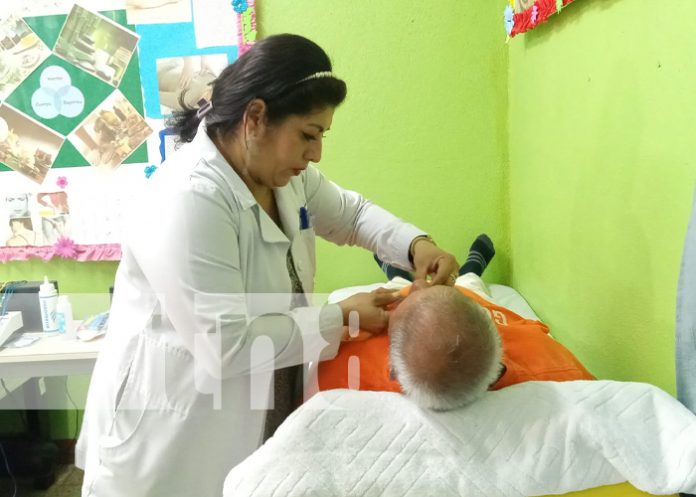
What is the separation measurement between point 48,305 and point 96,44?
3.22 ft

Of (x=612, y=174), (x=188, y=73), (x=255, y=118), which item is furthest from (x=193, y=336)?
(x=188, y=73)

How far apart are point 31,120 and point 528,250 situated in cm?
192

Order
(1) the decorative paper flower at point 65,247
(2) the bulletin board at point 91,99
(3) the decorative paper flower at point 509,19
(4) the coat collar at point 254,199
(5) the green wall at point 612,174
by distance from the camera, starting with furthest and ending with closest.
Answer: (1) the decorative paper flower at point 65,247
(2) the bulletin board at point 91,99
(3) the decorative paper flower at point 509,19
(4) the coat collar at point 254,199
(5) the green wall at point 612,174

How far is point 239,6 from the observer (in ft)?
6.68

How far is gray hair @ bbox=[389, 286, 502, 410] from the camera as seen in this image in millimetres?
900

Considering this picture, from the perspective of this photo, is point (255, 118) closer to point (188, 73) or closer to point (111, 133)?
point (188, 73)

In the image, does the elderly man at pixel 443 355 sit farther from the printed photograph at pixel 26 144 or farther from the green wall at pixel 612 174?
the printed photograph at pixel 26 144

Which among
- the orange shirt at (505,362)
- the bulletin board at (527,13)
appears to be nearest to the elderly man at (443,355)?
the orange shirt at (505,362)

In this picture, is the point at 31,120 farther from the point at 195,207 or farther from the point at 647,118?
the point at 647,118

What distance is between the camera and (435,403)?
0.91 m

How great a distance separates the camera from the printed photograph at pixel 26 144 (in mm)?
2180

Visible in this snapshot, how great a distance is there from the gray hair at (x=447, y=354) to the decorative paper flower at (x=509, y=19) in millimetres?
1223

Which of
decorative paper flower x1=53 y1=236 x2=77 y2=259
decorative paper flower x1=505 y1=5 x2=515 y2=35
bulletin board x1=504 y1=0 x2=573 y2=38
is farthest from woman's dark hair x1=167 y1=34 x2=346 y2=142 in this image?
decorative paper flower x1=53 y1=236 x2=77 y2=259

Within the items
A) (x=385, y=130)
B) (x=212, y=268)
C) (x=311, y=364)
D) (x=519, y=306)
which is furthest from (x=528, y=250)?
(x=212, y=268)
